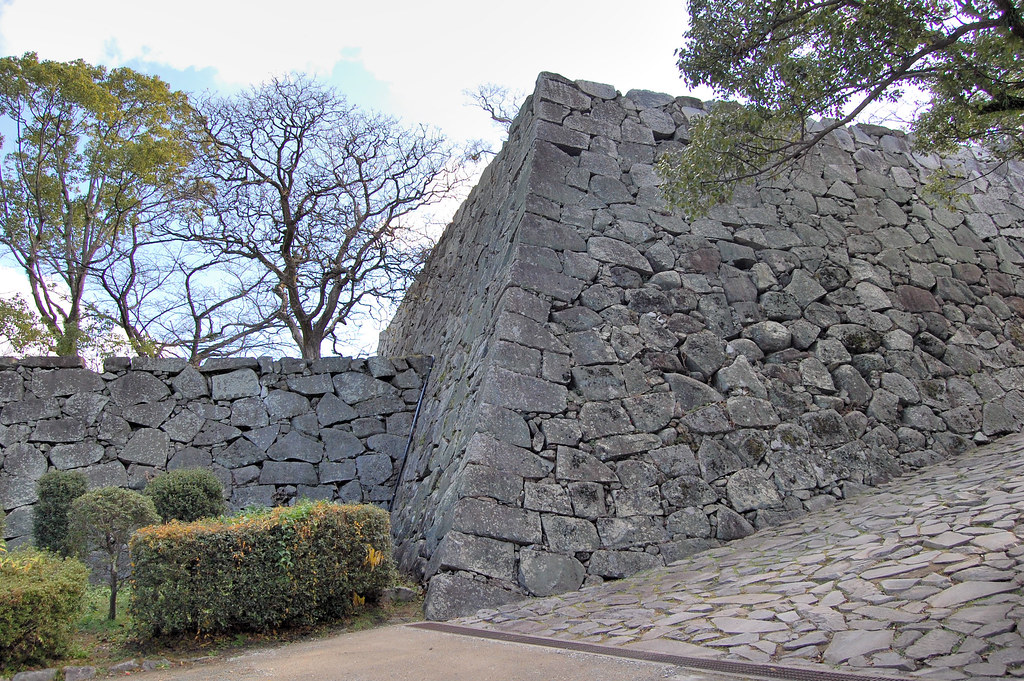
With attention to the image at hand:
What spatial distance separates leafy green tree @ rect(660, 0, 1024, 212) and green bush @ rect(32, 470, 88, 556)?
20.6 ft

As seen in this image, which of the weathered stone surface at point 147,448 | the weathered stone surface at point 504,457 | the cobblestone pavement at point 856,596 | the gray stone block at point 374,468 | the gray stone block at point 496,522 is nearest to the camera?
the cobblestone pavement at point 856,596

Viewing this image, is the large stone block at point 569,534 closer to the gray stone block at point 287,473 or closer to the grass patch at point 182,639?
the grass patch at point 182,639

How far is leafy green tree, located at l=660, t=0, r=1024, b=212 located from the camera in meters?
4.14

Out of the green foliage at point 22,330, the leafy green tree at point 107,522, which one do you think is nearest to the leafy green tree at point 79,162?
the green foliage at point 22,330

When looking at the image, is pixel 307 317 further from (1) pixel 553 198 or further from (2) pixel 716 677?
(2) pixel 716 677

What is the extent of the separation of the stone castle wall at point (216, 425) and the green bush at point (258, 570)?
116 inches

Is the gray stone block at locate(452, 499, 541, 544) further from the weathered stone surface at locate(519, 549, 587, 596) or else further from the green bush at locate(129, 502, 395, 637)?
the green bush at locate(129, 502, 395, 637)

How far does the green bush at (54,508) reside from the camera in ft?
21.5

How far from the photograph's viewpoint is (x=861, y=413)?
6777 millimetres

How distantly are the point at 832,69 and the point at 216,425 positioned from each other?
275 inches

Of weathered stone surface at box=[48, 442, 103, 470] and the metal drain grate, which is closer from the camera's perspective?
the metal drain grate

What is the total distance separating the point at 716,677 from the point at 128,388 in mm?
7150

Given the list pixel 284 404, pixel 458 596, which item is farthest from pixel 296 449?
pixel 458 596

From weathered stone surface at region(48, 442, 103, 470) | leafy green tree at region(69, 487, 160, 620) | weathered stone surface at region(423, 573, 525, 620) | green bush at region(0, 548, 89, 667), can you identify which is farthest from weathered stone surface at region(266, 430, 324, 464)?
green bush at region(0, 548, 89, 667)
